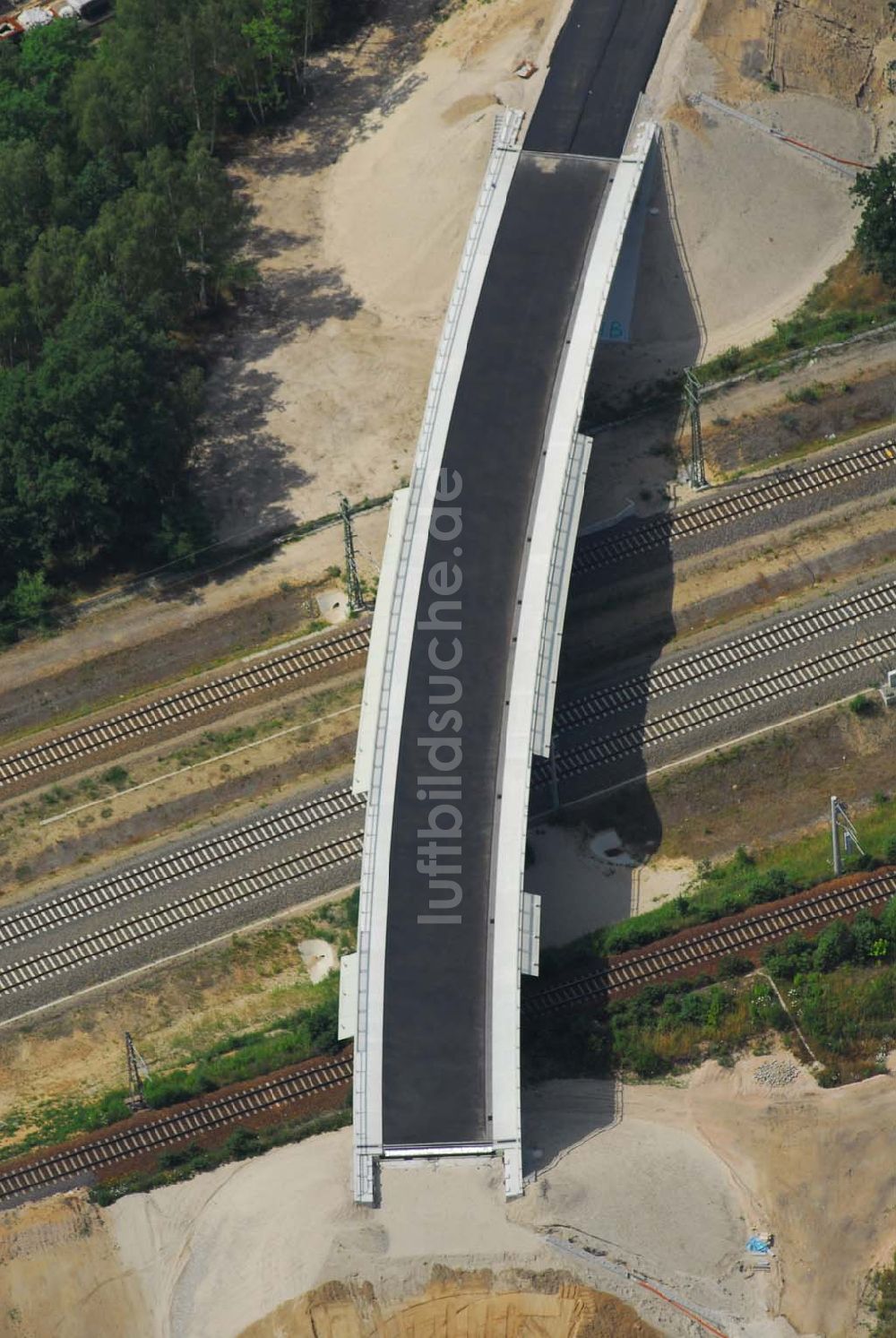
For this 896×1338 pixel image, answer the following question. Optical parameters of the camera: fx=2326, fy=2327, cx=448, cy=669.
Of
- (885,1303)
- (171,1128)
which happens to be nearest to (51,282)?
(171,1128)

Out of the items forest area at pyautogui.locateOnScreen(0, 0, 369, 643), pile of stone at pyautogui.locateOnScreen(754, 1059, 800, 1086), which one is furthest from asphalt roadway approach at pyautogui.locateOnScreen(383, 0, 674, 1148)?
forest area at pyautogui.locateOnScreen(0, 0, 369, 643)

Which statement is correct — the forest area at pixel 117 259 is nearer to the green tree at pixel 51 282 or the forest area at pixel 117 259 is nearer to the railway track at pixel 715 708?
the green tree at pixel 51 282

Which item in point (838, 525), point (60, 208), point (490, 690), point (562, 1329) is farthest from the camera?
point (60, 208)

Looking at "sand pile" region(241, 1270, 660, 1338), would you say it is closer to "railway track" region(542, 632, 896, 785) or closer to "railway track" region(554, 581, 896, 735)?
"railway track" region(542, 632, 896, 785)

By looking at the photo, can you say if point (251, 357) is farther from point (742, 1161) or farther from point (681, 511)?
point (742, 1161)

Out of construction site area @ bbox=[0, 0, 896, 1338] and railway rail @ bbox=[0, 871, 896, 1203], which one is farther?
railway rail @ bbox=[0, 871, 896, 1203]

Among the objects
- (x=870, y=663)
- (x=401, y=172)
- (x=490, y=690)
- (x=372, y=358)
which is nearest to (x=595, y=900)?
(x=490, y=690)
